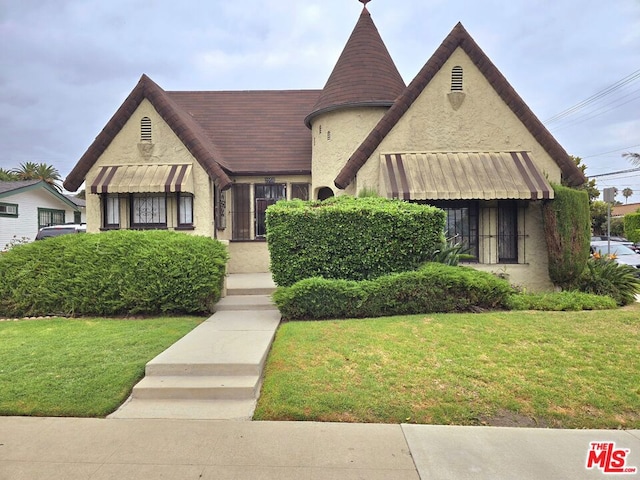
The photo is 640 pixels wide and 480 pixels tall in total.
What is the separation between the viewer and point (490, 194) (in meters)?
9.50

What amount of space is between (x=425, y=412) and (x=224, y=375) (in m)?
2.62

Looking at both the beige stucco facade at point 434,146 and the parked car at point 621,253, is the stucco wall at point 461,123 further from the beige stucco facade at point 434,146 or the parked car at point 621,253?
the parked car at point 621,253

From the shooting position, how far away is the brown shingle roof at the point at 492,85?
34.3 feet

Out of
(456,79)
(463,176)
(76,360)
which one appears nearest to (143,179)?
(76,360)

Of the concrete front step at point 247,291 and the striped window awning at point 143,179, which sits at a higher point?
the striped window awning at point 143,179

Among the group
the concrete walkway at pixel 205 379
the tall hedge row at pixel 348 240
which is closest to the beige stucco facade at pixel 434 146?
the tall hedge row at pixel 348 240

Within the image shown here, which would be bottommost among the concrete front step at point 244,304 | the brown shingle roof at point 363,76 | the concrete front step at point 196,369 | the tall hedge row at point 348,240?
the concrete front step at point 196,369

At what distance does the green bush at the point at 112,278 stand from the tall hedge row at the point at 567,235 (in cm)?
815

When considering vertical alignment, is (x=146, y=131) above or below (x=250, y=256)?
above

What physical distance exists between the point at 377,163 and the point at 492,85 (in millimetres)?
3848

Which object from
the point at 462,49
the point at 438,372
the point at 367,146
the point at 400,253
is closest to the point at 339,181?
the point at 367,146

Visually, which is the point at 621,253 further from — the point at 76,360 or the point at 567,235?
the point at 76,360

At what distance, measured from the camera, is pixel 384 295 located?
24.8ft

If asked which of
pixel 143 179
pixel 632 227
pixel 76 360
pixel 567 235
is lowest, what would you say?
pixel 76 360
